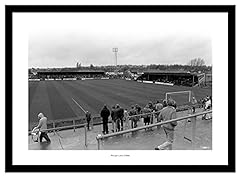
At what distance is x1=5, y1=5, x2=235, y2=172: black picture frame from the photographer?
6.00 ft

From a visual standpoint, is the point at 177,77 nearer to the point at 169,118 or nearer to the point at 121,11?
the point at 169,118

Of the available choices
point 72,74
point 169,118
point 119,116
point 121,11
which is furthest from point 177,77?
point 121,11

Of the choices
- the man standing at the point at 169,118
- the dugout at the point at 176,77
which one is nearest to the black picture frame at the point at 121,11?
the man standing at the point at 169,118

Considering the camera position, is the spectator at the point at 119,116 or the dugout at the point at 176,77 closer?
the spectator at the point at 119,116

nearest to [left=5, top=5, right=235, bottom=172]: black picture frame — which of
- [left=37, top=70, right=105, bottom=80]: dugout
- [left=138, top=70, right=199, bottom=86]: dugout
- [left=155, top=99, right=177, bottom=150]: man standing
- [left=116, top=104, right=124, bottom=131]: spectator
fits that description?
[left=155, top=99, right=177, bottom=150]: man standing

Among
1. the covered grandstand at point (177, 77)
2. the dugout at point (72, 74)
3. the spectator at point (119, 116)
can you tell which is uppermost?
the dugout at point (72, 74)

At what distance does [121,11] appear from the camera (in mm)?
1854

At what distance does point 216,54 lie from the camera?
1908mm

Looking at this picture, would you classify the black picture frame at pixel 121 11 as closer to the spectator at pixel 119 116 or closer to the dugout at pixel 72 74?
the spectator at pixel 119 116

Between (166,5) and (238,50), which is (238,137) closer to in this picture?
(238,50)

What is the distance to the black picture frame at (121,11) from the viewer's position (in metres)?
1.83

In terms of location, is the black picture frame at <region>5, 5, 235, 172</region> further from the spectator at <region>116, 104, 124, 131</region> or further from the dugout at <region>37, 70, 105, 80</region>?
the dugout at <region>37, 70, 105, 80</region>

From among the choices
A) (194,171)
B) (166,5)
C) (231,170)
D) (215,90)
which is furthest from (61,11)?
(231,170)

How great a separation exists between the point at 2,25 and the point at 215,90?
86.0 inches
